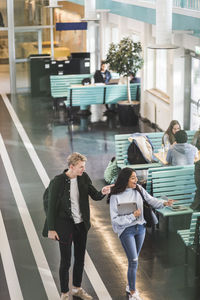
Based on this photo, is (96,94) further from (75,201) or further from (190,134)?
(75,201)

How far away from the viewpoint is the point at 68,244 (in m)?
7.23

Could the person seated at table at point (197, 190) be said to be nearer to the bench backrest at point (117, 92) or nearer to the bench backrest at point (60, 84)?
the bench backrest at point (117, 92)

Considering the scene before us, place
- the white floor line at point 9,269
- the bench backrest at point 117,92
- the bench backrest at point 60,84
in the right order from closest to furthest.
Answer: the white floor line at point 9,269, the bench backrest at point 117,92, the bench backrest at point 60,84

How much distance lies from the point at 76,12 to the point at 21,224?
16569 millimetres

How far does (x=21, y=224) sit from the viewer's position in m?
10.2

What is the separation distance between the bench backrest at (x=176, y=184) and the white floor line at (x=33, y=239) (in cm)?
202

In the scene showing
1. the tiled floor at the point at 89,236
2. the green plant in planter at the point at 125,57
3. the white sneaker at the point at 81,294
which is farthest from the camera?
the green plant in planter at the point at 125,57

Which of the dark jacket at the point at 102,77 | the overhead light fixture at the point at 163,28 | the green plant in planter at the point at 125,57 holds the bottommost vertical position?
the dark jacket at the point at 102,77

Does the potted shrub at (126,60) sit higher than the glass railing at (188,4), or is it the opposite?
the glass railing at (188,4)

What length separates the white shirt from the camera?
23.6 ft

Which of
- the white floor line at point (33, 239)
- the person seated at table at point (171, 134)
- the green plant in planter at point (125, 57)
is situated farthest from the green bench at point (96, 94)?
the person seated at table at point (171, 134)

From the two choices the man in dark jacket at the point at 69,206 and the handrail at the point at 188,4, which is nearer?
the man in dark jacket at the point at 69,206

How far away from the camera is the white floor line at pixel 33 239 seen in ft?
26.2

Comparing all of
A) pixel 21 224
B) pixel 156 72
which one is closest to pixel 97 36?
pixel 156 72
